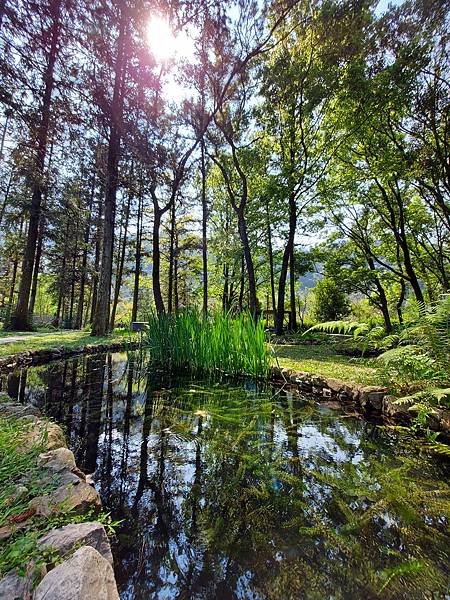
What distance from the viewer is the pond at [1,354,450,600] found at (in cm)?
101

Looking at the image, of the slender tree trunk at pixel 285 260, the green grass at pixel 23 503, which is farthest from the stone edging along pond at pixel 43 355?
the slender tree trunk at pixel 285 260

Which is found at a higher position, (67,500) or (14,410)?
(14,410)

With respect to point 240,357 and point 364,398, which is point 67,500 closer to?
point 364,398

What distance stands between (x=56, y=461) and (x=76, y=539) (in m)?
0.59

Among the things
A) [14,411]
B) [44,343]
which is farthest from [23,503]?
[44,343]

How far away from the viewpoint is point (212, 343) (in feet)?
13.8

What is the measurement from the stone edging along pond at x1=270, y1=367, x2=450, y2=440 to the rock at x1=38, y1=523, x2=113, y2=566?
2078 mm

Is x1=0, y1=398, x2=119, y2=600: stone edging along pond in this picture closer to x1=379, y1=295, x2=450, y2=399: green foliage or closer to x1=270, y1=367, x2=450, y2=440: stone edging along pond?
x1=270, y1=367, x2=450, y2=440: stone edging along pond

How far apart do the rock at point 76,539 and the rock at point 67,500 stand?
0.44ft

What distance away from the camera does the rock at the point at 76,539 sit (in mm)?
813

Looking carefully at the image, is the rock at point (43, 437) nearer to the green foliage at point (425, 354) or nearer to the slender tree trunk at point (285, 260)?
the green foliage at point (425, 354)

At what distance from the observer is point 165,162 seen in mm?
7027

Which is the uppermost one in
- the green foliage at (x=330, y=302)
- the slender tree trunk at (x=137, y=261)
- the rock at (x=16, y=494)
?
the slender tree trunk at (x=137, y=261)

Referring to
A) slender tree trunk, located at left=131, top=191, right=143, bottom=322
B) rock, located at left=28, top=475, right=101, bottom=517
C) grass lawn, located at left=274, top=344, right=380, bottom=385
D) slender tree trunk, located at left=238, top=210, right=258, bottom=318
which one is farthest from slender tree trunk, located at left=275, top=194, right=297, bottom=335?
rock, located at left=28, top=475, right=101, bottom=517
